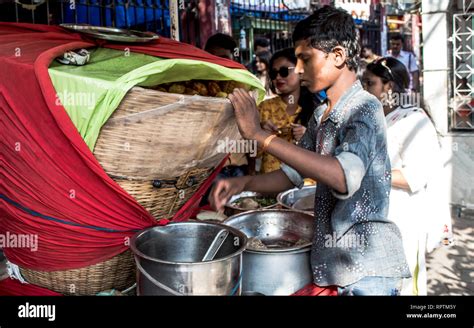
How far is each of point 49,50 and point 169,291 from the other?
77 cm

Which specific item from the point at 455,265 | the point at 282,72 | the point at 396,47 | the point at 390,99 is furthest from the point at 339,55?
the point at 396,47

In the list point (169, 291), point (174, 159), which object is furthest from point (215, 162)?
point (169, 291)

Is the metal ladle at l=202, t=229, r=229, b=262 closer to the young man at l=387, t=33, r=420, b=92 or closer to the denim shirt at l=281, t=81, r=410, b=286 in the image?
Answer: the denim shirt at l=281, t=81, r=410, b=286

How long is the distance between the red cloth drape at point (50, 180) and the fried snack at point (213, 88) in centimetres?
10

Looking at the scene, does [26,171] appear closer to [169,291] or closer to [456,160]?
[169,291]

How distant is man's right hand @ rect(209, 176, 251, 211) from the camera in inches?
65.8

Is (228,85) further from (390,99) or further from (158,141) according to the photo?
(390,99)

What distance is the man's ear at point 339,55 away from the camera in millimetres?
1553

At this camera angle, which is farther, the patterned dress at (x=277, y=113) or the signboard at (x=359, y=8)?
the signboard at (x=359, y=8)

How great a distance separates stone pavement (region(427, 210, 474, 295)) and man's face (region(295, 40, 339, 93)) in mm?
2977

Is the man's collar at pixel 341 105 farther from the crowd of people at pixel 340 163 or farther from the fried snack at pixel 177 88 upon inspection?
the fried snack at pixel 177 88

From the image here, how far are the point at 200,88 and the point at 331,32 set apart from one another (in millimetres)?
458

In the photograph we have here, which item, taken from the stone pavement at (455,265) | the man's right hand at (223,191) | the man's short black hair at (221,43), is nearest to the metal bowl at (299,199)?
the man's right hand at (223,191)

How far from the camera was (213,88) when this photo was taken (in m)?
1.62
